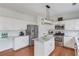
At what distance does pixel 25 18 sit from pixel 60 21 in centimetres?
228

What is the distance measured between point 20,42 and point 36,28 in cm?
163

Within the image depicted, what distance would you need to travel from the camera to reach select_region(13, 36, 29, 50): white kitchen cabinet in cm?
381

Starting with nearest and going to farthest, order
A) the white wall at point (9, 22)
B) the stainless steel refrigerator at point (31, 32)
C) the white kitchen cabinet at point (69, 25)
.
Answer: the white wall at point (9, 22) → the white kitchen cabinet at point (69, 25) → the stainless steel refrigerator at point (31, 32)

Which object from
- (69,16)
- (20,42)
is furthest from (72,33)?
(20,42)

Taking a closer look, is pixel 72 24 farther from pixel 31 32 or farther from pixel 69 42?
pixel 31 32

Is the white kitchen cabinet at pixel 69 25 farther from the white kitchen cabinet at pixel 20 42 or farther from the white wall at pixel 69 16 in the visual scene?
the white kitchen cabinet at pixel 20 42

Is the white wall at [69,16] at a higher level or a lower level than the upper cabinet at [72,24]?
higher

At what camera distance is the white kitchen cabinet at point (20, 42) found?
12.5 feet

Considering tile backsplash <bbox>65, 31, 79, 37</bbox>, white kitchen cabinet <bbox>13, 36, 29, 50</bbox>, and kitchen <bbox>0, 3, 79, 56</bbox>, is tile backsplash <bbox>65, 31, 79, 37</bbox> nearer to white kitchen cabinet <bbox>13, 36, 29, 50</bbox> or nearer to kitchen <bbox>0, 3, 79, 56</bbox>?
kitchen <bbox>0, 3, 79, 56</bbox>

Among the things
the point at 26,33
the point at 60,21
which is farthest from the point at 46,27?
the point at 26,33

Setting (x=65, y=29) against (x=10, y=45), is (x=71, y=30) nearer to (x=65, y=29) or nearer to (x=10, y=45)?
(x=65, y=29)

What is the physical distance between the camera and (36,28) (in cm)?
531

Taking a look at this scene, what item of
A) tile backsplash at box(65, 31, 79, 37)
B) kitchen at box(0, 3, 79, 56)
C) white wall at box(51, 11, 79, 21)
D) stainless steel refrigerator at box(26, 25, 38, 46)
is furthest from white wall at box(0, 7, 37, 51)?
tile backsplash at box(65, 31, 79, 37)

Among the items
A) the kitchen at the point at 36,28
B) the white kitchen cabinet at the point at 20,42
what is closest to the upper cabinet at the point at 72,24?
the kitchen at the point at 36,28
